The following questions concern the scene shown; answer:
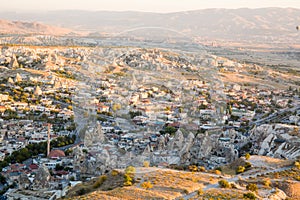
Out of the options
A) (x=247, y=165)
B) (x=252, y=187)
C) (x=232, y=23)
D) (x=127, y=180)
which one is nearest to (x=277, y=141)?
(x=247, y=165)

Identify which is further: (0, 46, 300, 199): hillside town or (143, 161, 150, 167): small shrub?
(0, 46, 300, 199): hillside town

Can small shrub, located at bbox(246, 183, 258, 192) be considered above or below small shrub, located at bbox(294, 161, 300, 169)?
above

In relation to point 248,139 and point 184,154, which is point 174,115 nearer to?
point 184,154

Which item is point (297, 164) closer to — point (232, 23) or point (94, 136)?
point (94, 136)

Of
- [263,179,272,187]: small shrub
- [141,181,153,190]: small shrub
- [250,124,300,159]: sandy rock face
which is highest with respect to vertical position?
[141,181,153,190]: small shrub

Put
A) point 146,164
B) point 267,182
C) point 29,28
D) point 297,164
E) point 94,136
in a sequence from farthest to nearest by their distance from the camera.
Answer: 1. point 29,28
2. point 94,136
3. point 146,164
4. point 297,164
5. point 267,182

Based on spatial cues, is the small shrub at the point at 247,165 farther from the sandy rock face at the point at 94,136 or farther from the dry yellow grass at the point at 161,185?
the sandy rock face at the point at 94,136

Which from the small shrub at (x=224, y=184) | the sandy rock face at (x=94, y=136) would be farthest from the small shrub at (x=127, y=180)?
the sandy rock face at (x=94, y=136)

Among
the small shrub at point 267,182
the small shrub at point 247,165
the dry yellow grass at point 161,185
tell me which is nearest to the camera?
the dry yellow grass at point 161,185

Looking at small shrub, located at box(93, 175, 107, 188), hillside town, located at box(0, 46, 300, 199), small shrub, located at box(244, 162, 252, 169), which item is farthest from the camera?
hillside town, located at box(0, 46, 300, 199)

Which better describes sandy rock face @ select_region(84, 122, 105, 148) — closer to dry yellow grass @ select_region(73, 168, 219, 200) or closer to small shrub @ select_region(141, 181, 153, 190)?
dry yellow grass @ select_region(73, 168, 219, 200)

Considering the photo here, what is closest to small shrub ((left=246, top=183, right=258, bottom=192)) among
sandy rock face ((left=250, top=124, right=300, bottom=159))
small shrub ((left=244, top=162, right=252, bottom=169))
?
small shrub ((left=244, top=162, right=252, bottom=169))
